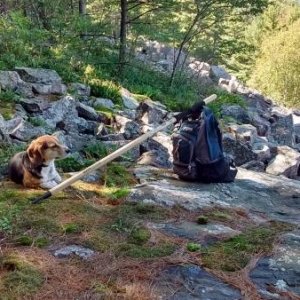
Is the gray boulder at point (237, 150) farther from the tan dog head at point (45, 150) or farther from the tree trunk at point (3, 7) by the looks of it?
the tree trunk at point (3, 7)

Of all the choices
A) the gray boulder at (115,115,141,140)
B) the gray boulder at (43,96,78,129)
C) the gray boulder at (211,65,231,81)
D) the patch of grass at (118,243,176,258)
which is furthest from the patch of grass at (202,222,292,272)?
the gray boulder at (211,65,231,81)

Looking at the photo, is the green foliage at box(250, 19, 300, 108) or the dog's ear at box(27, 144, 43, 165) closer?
the dog's ear at box(27, 144, 43, 165)

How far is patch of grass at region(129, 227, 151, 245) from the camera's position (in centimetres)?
360

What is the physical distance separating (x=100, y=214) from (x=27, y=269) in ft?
4.03

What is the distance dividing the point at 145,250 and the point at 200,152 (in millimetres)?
2365

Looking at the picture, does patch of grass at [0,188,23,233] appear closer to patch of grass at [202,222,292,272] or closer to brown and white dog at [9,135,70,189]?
brown and white dog at [9,135,70,189]

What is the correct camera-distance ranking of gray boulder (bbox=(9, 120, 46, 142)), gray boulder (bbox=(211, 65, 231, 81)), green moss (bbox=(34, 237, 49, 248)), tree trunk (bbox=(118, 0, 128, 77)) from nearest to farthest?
green moss (bbox=(34, 237, 49, 248)), gray boulder (bbox=(9, 120, 46, 142)), tree trunk (bbox=(118, 0, 128, 77)), gray boulder (bbox=(211, 65, 231, 81))

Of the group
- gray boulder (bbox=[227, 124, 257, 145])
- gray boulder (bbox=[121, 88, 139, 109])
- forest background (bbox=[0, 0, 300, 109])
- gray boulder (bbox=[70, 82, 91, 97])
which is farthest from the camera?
forest background (bbox=[0, 0, 300, 109])

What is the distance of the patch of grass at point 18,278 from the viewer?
2.71m

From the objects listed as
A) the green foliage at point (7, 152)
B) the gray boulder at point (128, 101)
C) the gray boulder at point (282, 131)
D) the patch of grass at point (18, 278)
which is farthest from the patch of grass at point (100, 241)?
the gray boulder at point (282, 131)

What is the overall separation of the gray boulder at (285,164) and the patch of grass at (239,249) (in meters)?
4.82

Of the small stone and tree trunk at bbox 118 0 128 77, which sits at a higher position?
tree trunk at bbox 118 0 128 77

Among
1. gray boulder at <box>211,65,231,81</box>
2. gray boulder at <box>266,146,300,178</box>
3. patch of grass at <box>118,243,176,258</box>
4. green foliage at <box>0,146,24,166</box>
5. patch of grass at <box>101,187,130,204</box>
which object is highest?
gray boulder at <box>211,65,231,81</box>

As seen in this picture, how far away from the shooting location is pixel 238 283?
305 cm
